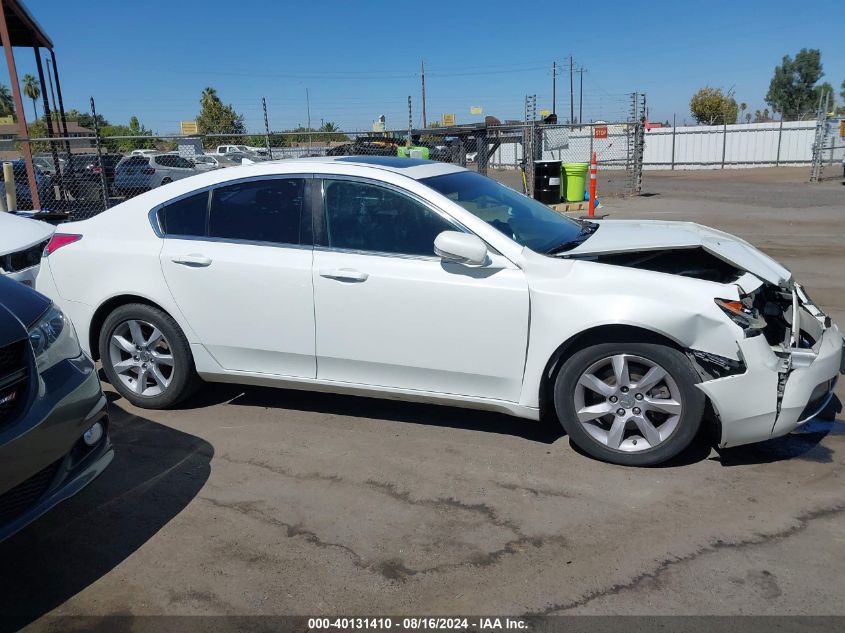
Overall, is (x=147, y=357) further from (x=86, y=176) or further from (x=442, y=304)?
(x=86, y=176)

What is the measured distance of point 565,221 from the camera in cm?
505

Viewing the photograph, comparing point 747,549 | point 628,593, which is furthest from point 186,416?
point 747,549

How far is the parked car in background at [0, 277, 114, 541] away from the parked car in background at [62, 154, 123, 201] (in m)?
12.7

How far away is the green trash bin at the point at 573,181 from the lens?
15.8 meters

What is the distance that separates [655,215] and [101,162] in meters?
11.1

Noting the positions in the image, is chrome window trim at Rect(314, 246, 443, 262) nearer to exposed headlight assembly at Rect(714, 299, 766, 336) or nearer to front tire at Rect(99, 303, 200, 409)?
front tire at Rect(99, 303, 200, 409)

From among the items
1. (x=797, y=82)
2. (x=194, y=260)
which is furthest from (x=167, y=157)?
(x=797, y=82)

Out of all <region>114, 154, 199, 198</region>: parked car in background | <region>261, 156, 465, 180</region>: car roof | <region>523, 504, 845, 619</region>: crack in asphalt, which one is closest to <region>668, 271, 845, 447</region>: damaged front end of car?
<region>523, 504, 845, 619</region>: crack in asphalt

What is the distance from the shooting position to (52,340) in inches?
128

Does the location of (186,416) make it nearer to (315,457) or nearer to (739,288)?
(315,457)

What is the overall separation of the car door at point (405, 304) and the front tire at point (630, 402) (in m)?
0.33

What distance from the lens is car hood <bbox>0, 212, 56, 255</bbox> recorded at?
5.99 metres

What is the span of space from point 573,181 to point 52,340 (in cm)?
1401

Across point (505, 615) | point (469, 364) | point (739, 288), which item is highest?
point (739, 288)
